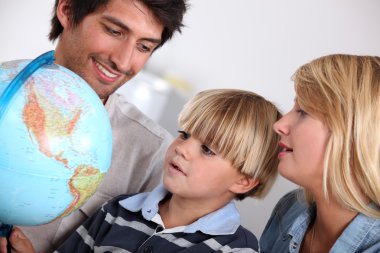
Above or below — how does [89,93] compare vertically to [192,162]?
above

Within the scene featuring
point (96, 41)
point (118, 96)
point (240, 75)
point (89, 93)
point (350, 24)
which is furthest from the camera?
point (240, 75)

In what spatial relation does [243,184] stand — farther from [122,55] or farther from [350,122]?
[122,55]

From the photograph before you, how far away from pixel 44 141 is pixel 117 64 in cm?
68

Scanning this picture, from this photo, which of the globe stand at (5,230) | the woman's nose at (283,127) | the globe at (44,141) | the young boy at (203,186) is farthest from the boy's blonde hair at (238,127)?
the globe stand at (5,230)

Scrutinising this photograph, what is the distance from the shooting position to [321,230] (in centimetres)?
134

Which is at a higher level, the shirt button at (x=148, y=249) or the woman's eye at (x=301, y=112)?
the woman's eye at (x=301, y=112)

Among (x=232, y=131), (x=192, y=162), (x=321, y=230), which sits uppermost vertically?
(x=232, y=131)

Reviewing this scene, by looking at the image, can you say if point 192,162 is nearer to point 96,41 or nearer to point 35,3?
point 96,41

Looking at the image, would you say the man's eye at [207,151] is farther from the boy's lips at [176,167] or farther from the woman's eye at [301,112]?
the woman's eye at [301,112]

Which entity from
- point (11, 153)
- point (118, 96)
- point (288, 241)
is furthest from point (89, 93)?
point (288, 241)

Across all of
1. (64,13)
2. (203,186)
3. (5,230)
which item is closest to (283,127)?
(203,186)

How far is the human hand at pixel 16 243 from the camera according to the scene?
1062 mm

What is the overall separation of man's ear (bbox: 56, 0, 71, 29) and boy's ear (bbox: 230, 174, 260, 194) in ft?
2.66

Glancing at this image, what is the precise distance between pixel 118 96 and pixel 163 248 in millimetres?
667
